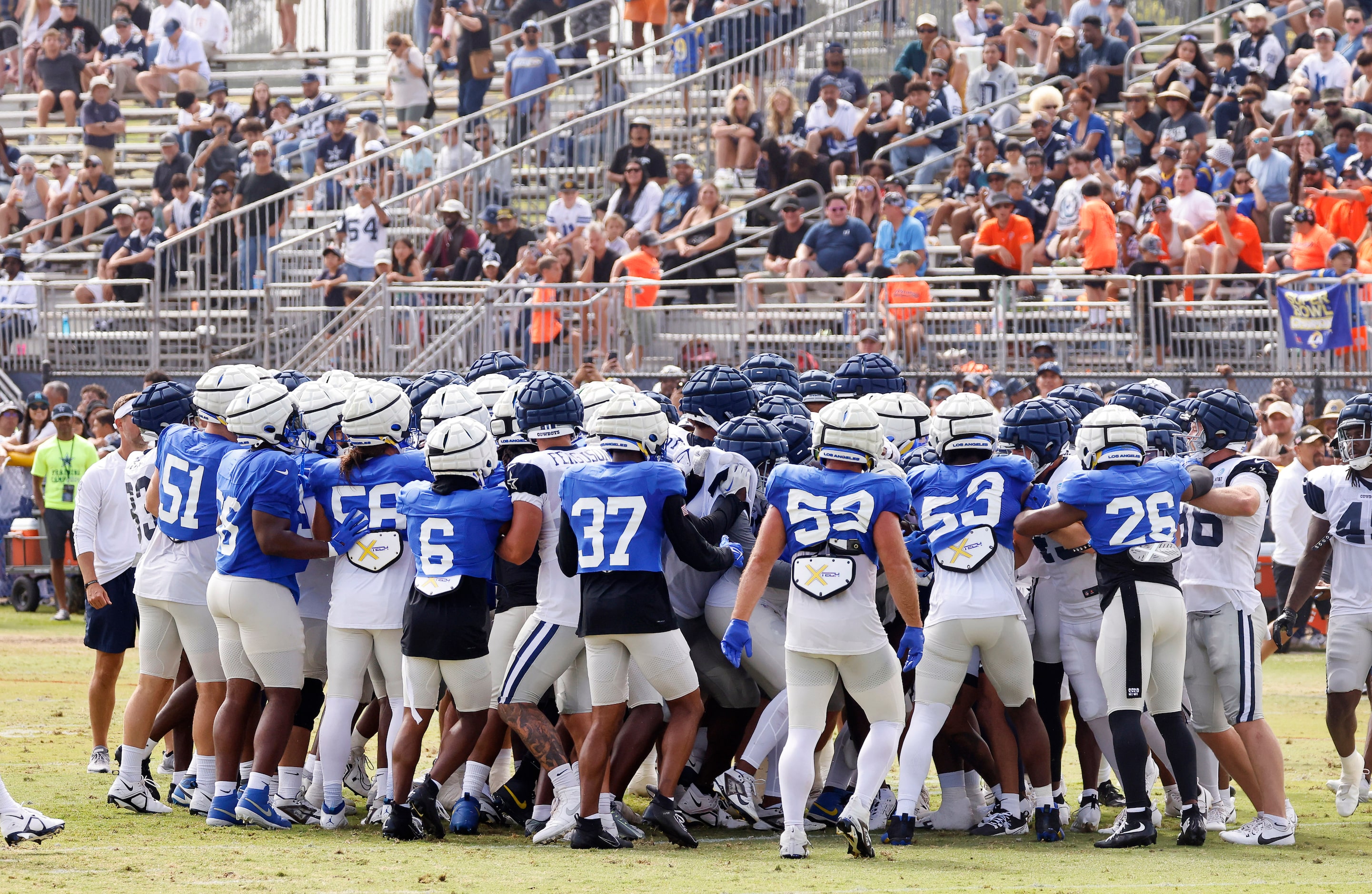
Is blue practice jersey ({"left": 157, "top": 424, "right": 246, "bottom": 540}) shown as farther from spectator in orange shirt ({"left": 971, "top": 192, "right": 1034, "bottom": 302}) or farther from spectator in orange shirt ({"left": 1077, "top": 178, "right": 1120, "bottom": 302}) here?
spectator in orange shirt ({"left": 1077, "top": 178, "right": 1120, "bottom": 302})

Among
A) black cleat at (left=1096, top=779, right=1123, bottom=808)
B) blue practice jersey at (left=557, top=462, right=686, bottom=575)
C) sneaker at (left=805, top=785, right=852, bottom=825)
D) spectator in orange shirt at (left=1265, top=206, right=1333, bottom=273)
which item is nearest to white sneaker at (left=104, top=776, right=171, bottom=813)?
blue practice jersey at (left=557, top=462, right=686, bottom=575)

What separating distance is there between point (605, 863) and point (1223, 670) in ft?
9.26

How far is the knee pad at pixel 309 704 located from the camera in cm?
852

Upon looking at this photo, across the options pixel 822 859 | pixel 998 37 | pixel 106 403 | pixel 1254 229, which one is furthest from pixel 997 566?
pixel 998 37

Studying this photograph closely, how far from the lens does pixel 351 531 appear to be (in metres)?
8.04

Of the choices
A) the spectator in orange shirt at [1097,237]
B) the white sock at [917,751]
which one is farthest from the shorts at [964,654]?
the spectator in orange shirt at [1097,237]

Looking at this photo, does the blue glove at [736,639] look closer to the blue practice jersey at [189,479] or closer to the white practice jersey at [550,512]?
the white practice jersey at [550,512]

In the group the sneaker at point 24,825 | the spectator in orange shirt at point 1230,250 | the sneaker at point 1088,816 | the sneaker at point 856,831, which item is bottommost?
the sneaker at point 1088,816

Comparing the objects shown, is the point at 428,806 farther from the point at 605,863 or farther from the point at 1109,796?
the point at 1109,796

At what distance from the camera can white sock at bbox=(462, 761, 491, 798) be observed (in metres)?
8.20

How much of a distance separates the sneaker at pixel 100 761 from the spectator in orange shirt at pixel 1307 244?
10966 millimetres

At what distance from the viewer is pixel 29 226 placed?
23.7 meters

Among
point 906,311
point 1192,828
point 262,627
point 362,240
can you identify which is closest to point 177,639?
point 262,627

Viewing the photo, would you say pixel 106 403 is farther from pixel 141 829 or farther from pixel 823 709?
pixel 823 709
